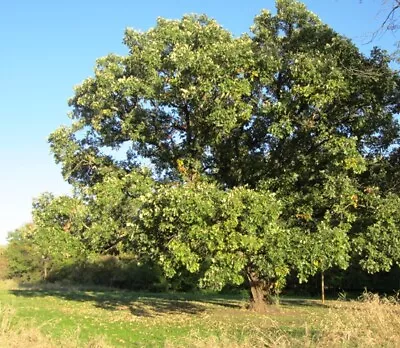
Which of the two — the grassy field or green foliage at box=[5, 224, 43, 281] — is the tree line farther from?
green foliage at box=[5, 224, 43, 281]

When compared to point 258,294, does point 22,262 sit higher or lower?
higher

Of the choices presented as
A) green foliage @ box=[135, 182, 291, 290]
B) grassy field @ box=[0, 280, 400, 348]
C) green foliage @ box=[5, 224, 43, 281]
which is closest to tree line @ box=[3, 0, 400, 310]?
green foliage @ box=[135, 182, 291, 290]

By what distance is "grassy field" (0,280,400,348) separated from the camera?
320 inches

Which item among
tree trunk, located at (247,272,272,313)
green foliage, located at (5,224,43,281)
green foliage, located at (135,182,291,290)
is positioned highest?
green foliage, located at (5,224,43,281)

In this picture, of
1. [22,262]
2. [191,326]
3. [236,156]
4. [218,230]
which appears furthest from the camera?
[22,262]

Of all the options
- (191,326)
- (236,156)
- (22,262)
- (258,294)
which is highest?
(236,156)

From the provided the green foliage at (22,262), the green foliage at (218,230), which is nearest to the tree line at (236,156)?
the green foliage at (218,230)

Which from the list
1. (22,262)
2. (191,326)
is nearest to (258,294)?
(191,326)

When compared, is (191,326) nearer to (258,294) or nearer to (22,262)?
(258,294)

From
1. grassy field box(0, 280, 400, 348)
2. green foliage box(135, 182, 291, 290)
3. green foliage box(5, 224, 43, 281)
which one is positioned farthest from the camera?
green foliage box(5, 224, 43, 281)

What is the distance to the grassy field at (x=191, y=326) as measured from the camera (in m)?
8.14

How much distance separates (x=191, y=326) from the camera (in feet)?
55.7

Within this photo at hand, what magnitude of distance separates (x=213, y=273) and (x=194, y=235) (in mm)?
1379

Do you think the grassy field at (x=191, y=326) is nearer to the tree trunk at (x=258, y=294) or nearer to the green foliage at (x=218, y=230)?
the tree trunk at (x=258, y=294)
